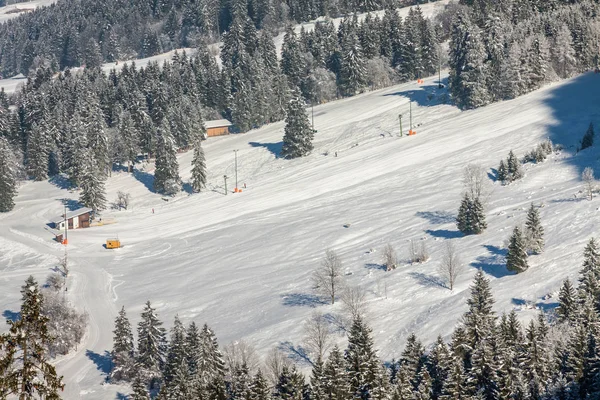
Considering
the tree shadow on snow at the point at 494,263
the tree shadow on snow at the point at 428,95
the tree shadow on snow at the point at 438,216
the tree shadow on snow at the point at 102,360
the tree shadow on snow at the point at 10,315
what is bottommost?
the tree shadow on snow at the point at 102,360

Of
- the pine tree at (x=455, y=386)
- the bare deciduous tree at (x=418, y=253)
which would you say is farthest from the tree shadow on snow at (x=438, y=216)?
the pine tree at (x=455, y=386)

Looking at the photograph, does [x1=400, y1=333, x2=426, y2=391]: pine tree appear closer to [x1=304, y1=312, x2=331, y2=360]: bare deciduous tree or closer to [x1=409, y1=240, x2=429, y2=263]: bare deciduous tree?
[x1=304, y1=312, x2=331, y2=360]: bare deciduous tree

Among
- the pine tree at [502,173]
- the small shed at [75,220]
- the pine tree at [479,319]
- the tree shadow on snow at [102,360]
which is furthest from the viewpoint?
the small shed at [75,220]

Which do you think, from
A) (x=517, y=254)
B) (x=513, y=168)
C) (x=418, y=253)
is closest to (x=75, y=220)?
(x=418, y=253)

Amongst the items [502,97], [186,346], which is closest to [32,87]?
[502,97]

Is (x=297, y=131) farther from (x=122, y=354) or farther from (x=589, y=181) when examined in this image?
(x=122, y=354)

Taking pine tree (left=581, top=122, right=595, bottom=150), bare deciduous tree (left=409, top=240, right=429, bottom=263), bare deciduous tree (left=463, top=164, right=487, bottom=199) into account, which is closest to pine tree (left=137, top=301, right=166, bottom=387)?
bare deciduous tree (left=409, top=240, right=429, bottom=263)

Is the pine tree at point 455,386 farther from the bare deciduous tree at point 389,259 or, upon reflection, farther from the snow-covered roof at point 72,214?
the snow-covered roof at point 72,214

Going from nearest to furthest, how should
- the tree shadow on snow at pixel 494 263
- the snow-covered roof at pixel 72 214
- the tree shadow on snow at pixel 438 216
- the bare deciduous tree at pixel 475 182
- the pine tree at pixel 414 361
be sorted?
the pine tree at pixel 414 361 < the tree shadow on snow at pixel 494 263 < the tree shadow on snow at pixel 438 216 < the bare deciduous tree at pixel 475 182 < the snow-covered roof at pixel 72 214
